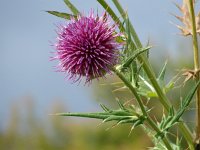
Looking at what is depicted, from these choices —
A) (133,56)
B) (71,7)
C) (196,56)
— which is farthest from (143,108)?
(71,7)

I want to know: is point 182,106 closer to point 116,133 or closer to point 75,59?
point 75,59

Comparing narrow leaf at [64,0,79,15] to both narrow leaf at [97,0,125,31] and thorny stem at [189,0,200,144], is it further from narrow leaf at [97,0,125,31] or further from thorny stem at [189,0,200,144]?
thorny stem at [189,0,200,144]

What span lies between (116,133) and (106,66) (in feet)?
98.5

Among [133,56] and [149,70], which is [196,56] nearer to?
[149,70]

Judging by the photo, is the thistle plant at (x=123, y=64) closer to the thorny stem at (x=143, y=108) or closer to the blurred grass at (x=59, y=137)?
the thorny stem at (x=143, y=108)

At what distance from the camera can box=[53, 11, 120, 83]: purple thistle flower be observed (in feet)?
11.9

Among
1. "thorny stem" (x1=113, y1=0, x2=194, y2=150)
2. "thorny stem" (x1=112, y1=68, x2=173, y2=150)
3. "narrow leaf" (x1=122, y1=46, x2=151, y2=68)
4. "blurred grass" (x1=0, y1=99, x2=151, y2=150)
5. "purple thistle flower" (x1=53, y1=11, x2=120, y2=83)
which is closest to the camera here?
"narrow leaf" (x1=122, y1=46, x2=151, y2=68)

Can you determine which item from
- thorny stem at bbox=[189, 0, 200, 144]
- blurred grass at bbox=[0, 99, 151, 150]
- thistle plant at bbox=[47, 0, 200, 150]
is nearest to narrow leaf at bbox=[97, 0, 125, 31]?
thistle plant at bbox=[47, 0, 200, 150]

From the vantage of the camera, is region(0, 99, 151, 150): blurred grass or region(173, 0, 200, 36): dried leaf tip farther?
region(0, 99, 151, 150): blurred grass

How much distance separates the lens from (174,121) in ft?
11.0

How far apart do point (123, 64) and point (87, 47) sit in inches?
17.7

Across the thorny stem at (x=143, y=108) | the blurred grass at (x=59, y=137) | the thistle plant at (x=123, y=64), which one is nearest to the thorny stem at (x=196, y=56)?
the thistle plant at (x=123, y=64)

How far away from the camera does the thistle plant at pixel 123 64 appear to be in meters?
3.39

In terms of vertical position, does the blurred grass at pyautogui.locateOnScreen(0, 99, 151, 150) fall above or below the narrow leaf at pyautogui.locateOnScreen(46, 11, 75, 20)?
below
